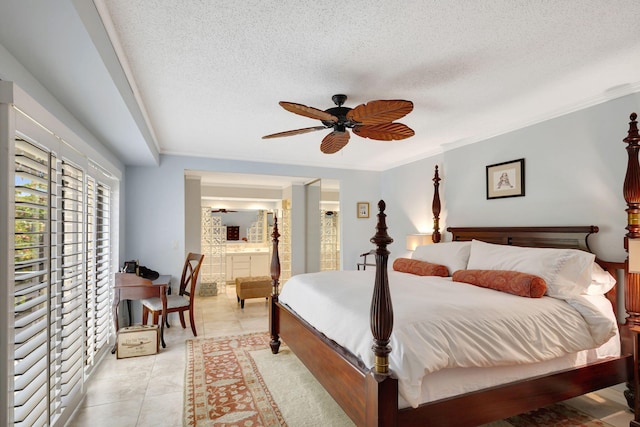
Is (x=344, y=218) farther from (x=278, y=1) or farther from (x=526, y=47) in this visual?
(x=278, y=1)

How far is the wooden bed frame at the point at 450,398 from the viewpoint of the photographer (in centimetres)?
164

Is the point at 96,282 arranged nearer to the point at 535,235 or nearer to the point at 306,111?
the point at 306,111

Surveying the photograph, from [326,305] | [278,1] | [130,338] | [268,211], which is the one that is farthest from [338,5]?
[268,211]

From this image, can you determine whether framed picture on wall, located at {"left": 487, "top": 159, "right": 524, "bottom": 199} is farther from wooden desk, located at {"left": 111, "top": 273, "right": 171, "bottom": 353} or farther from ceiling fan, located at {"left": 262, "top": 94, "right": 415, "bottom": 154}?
wooden desk, located at {"left": 111, "top": 273, "right": 171, "bottom": 353}

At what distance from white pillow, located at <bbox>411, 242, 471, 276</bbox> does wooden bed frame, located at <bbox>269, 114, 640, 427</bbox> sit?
80 centimetres

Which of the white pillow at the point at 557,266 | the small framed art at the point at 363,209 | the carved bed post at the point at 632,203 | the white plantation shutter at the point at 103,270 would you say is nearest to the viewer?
the carved bed post at the point at 632,203

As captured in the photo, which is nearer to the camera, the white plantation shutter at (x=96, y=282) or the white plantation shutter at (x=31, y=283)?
the white plantation shutter at (x=31, y=283)

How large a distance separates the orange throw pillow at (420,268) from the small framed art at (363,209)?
1979 mm

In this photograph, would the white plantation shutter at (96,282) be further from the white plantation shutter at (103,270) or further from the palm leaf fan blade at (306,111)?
the palm leaf fan blade at (306,111)

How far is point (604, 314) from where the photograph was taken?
236cm

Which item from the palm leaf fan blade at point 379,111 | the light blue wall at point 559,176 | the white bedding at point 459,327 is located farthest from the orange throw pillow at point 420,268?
the palm leaf fan blade at point 379,111

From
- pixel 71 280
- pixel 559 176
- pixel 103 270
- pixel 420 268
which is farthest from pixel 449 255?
pixel 103 270

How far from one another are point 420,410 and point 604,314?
1698mm

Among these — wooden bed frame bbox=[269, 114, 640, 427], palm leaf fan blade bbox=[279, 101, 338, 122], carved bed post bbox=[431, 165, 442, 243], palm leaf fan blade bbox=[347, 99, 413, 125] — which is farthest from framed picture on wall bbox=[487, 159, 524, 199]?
palm leaf fan blade bbox=[279, 101, 338, 122]
